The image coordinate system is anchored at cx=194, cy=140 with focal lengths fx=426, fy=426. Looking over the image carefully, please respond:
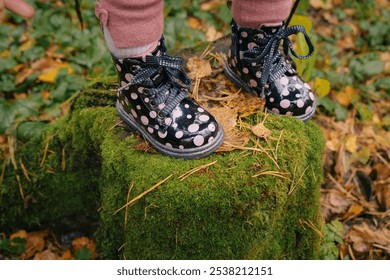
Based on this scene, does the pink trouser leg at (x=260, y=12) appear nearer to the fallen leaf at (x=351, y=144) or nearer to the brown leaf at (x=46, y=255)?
the fallen leaf at (x=351, y=144)

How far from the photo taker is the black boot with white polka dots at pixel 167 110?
4.50 ft

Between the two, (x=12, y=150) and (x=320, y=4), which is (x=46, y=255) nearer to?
(x=12, y=150)

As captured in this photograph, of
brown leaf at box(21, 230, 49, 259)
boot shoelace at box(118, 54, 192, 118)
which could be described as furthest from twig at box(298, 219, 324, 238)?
brown leaf at box(21, 230, 49, 259)

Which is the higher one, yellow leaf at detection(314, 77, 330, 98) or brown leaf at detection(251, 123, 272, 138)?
brown leaf at detection(251, 123, 272, 138)

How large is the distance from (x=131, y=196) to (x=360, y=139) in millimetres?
1590

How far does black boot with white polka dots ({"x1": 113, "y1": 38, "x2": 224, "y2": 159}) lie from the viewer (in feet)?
4.50

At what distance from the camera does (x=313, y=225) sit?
5.73 ft

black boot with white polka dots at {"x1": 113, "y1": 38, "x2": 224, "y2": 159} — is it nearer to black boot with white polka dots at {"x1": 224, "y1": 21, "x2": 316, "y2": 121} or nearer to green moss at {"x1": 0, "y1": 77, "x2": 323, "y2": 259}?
green moss at {"x1": 0, "y1": 77, "x2": 323, "y2": 259}

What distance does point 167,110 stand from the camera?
4.65 feet

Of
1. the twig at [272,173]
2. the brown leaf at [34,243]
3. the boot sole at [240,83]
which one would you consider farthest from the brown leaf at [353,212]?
the brown leaf at [34,243]

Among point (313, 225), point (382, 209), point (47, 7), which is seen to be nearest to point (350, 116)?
point (382, 209)

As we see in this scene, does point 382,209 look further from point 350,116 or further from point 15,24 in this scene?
point 15,24

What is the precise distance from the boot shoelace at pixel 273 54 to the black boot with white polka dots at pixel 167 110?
0.95 feet

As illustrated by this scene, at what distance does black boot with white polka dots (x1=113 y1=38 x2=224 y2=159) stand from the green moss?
5cm
